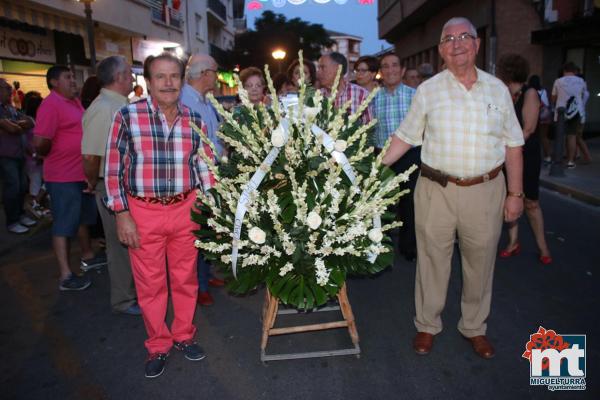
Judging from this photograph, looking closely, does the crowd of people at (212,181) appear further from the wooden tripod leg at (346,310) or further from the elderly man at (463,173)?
the wooden tripod leg at (346,310)

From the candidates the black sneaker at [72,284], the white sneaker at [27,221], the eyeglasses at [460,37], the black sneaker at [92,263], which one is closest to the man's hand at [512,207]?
the eyeglasses at [460,37]

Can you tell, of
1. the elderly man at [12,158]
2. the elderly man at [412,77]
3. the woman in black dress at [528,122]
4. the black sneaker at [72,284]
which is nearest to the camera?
the woman in black dress at [528,122]

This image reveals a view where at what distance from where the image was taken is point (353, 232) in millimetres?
2672

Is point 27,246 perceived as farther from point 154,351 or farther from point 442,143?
point 442,143

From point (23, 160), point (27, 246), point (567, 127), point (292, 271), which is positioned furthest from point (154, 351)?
point (567, 127)

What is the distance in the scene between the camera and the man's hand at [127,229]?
2982mm

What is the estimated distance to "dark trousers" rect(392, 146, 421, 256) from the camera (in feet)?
17.0

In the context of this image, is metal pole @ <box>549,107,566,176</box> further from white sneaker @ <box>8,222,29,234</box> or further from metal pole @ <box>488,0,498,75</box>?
white sneaker @ <box>8,222,29,234</box>

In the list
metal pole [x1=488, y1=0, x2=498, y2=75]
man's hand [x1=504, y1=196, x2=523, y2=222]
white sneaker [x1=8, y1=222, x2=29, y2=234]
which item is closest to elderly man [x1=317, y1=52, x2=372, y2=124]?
man's hand [x1=504, y1=196, x2=523, y2=222]

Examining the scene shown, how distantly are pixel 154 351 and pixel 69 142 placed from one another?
2385 mm

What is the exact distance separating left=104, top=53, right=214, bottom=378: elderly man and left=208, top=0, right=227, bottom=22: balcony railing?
1211 inches

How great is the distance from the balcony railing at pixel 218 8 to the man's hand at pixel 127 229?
31.1 metres

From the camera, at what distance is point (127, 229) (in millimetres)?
2980

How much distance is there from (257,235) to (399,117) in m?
3.27
